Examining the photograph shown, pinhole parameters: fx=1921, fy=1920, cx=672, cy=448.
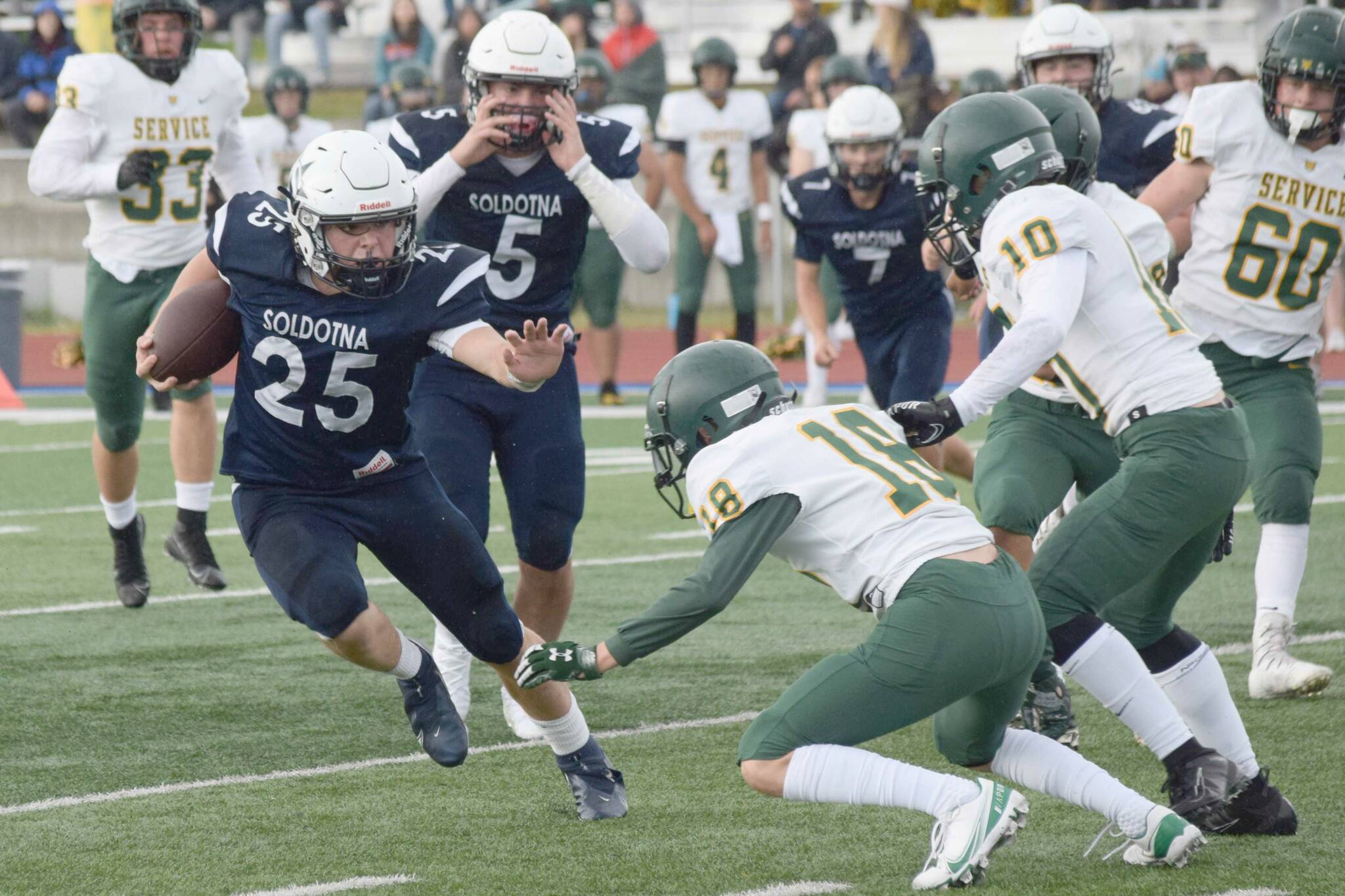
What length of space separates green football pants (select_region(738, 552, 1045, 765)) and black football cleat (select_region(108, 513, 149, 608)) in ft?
11.0

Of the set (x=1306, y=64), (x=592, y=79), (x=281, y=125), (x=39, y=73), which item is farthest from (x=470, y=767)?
(x=39, y=73)

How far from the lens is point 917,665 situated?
3.28 meters

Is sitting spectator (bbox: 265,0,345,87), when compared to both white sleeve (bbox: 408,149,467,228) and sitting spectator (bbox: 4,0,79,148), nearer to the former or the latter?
sitting spectator (bbox: 4,0,79,148)

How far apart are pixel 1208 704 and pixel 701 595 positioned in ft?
3.90

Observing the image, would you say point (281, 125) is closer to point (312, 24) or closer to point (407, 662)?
point (312, 24)

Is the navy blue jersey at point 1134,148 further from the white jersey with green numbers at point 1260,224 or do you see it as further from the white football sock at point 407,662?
the white football sock at point 407,662

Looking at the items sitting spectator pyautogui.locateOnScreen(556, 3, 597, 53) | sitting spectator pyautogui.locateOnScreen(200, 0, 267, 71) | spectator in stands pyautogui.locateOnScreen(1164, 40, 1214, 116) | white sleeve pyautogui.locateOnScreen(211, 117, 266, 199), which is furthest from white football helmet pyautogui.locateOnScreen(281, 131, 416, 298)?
sitting spectator pyautogui.locateOnScreen(200, 0, 267, 71)

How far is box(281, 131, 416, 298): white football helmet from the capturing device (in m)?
3.81

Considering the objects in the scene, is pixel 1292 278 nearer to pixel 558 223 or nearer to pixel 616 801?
pixel 558 223

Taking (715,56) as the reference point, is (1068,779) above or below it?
above

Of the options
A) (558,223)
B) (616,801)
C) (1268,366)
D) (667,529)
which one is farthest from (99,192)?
(1268,366)

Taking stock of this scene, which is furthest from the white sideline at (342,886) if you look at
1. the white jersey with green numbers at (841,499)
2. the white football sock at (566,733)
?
A: the white jersey with green numbers at (841,499)

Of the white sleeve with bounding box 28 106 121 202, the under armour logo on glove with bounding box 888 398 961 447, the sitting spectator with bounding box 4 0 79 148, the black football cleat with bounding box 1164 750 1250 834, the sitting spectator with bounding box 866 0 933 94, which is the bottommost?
the sitting spectator with bounding box 4 0 79 148

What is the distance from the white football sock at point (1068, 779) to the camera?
3.39 m
